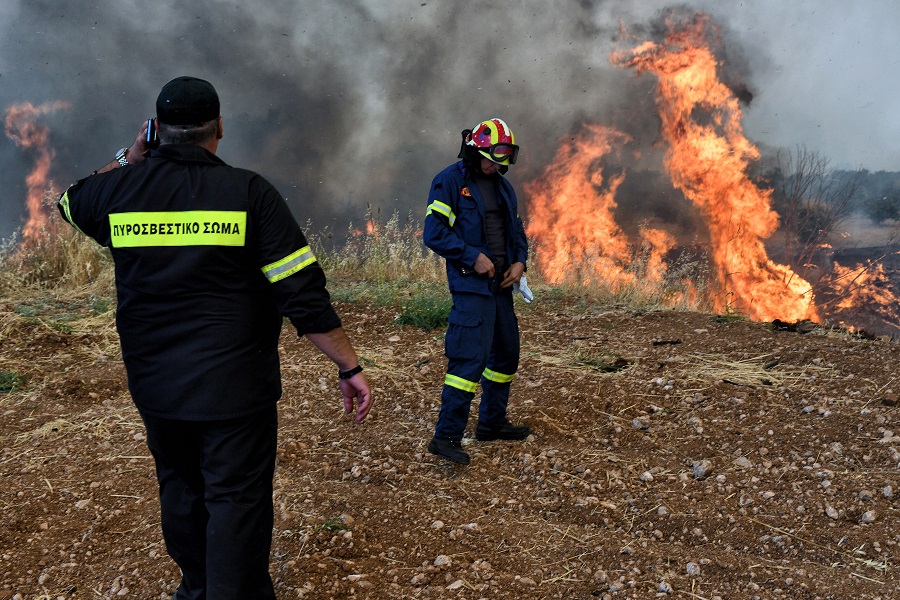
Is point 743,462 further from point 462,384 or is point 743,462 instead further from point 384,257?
point 384,257

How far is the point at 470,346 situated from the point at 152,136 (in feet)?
7.52

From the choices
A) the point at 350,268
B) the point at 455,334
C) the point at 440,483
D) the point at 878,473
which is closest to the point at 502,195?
the point at 455,334

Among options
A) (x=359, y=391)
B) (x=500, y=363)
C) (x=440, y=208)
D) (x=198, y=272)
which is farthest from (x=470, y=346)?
(x=198, y=272)

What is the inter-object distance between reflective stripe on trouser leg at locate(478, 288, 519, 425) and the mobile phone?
8.00 ft

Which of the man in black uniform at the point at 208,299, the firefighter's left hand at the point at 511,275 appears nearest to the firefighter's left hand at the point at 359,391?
the man in black uniform at the point at 208,299

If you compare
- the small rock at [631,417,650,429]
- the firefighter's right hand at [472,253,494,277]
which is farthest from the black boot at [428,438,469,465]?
the small rock at [631,417,650,429]

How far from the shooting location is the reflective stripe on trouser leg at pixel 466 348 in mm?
4406

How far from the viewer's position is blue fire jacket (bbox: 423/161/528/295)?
173 inches

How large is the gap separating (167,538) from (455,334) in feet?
6.98

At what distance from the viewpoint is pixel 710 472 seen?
14.5 feet

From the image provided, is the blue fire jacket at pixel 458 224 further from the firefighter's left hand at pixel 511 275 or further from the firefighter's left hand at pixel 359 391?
the firefighter's left hand at pixel 359 391

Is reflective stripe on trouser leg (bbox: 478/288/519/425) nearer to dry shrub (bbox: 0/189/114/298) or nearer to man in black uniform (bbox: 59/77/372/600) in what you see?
man in black uniform (bbox: 59/77/372/600)

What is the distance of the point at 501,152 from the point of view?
4.45 m

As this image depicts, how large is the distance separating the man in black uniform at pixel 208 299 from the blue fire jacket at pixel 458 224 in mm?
1850
